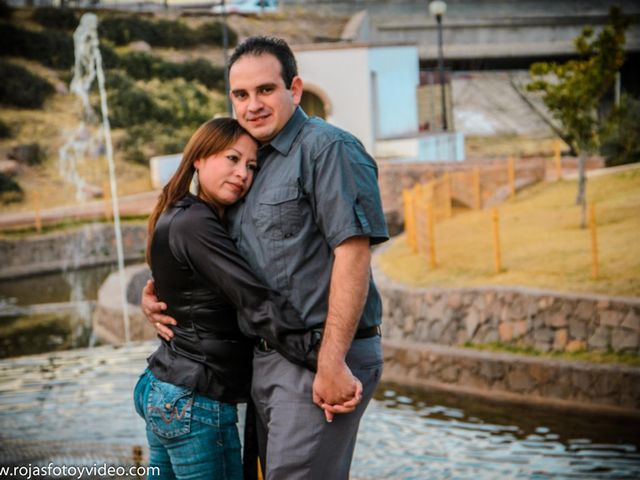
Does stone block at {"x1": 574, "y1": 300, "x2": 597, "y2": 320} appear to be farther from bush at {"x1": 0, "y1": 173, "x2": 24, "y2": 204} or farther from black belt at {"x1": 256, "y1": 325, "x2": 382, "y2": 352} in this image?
bush at {"x1": 0, "y1": 173, "x2": 24, "y2": 204}

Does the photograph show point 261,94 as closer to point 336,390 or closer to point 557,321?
point 336,390

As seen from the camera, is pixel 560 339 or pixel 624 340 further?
pixel 560 339

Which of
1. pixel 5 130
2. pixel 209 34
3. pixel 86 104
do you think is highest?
pixel 209 34

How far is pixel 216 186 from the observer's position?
346 centimetres

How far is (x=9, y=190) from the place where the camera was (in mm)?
28906

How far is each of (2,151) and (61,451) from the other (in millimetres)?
26027

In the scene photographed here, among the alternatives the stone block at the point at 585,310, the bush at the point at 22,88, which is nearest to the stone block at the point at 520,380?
the stone block at the point at 585,310

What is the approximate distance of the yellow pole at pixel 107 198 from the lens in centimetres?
2635

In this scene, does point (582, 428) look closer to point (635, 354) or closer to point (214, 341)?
point (635, 354)

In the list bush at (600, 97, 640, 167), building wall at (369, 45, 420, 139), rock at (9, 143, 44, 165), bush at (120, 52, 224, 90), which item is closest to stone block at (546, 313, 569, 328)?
bush at (600, 97, 640, 167)

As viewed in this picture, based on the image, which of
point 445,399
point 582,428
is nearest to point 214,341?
point 582,428

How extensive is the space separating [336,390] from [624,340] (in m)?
7.34

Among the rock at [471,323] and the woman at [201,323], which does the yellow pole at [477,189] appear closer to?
the rock at [471,323]

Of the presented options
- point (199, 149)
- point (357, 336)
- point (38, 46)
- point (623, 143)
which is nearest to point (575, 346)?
point (357, 336)
